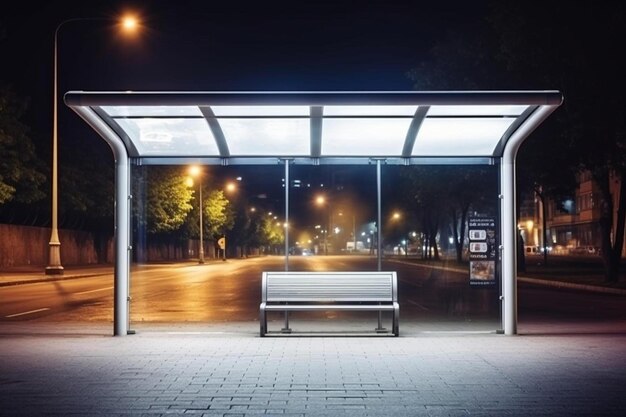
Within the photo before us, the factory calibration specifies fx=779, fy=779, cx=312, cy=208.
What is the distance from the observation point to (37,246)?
165ft

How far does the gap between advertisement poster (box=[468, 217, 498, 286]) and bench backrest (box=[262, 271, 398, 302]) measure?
1.41 m

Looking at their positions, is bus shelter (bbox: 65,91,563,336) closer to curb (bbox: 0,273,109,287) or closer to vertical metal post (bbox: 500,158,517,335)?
vertical metal post (bbox: 500,158,517,335)

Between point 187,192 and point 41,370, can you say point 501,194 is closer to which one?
point 41,370

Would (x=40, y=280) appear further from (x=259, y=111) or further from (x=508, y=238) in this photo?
(x=508, y=238)

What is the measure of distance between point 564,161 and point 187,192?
38.3 metres

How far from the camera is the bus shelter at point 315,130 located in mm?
10453

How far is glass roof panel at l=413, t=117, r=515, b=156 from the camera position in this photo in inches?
464

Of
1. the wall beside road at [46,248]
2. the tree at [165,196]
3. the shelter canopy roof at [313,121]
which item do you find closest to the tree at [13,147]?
the wall beside road at [46,248]

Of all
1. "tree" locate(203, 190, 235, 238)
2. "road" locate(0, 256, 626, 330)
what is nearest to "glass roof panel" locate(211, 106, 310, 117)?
"road" locate(0, 256, 626, 330)

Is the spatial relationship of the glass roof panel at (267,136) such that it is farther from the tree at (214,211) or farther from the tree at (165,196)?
the tree at (214,211)

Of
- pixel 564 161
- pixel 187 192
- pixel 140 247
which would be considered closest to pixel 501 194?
pixel 564 161

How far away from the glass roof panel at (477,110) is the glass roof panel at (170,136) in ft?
11.6

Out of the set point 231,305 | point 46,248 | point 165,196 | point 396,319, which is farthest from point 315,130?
point 165,196

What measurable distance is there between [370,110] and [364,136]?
1337 mm
